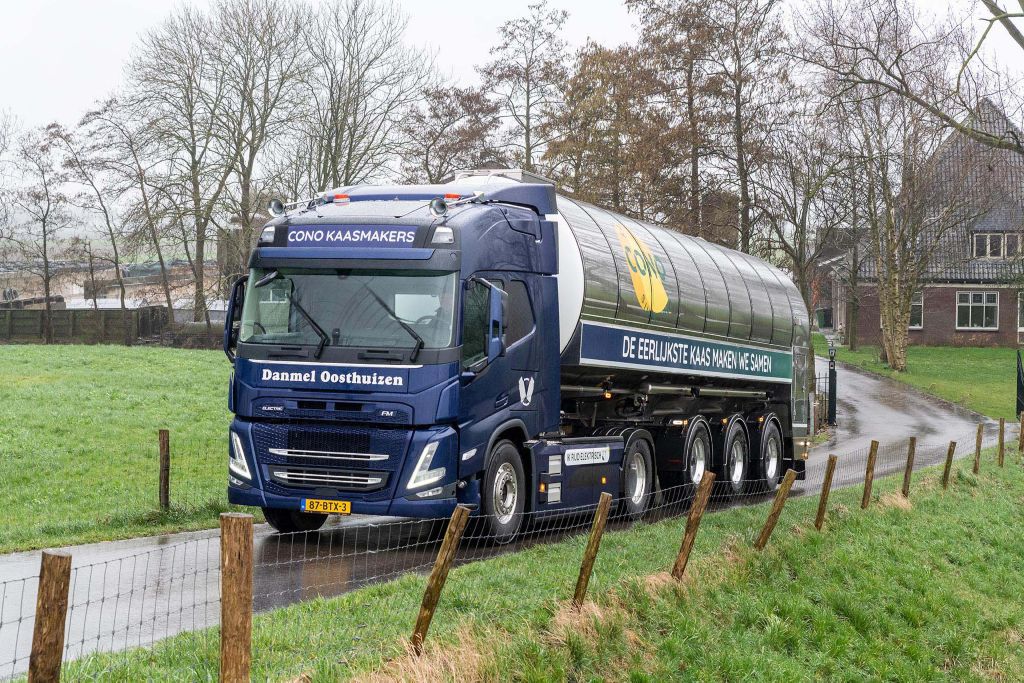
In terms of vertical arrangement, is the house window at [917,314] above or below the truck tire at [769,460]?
above

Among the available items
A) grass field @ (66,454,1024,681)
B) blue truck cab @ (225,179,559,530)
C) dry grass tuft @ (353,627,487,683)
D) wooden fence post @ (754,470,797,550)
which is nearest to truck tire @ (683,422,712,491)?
grass field @ (66,454,1024,681)

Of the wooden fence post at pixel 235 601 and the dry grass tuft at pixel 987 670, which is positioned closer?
the wooden fence post at pixel 235 601

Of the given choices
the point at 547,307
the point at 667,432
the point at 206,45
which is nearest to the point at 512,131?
the point at 206,45

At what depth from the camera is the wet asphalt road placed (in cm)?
799

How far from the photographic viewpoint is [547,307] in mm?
13086

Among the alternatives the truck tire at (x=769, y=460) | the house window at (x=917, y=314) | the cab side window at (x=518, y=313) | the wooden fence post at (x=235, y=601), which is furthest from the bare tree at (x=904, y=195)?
the wooden fence post at (x=235, y=601)

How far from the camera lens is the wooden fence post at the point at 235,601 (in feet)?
17.4

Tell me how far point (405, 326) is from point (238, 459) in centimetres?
215

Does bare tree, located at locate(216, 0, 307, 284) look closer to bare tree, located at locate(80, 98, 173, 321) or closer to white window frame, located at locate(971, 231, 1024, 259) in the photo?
bare tree, located at locate(80, 98, 173, 321)

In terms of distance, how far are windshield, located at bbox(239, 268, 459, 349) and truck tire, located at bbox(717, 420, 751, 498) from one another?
28.1ft

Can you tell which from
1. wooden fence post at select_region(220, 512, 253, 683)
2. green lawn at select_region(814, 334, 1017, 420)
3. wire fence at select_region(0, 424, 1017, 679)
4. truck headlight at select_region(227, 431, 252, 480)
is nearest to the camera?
wooden fence post at select_region(220, 512, 253, 683)

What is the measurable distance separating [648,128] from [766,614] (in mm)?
24899

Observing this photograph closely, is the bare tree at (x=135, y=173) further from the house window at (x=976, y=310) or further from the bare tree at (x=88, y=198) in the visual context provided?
the house window at (x=976, y=310)

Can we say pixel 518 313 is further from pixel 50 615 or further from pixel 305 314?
pixel 50 615
